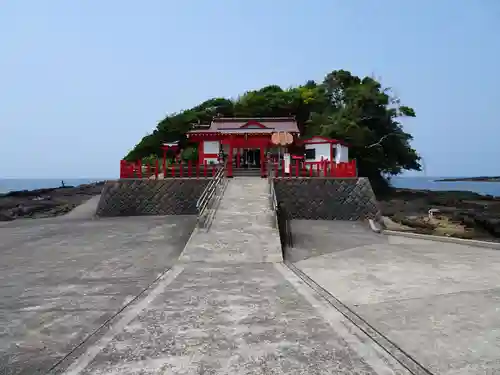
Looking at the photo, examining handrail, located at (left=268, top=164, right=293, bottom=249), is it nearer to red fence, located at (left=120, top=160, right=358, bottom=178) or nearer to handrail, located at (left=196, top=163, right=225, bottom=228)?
handrail, located at (left=196, top=163, right=225, bottom=228)

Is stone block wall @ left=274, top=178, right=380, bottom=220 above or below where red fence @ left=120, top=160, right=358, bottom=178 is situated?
below

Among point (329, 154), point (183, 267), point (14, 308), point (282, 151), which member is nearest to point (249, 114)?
point (282, 151)

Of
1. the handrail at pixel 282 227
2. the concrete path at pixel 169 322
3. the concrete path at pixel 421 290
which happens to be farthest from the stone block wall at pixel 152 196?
the concrete path at pixel 169 322

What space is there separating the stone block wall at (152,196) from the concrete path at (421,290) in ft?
24.6

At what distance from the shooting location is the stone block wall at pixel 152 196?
20125 millimetres

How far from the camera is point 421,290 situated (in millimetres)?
7688

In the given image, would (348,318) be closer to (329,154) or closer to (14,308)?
(14,308)

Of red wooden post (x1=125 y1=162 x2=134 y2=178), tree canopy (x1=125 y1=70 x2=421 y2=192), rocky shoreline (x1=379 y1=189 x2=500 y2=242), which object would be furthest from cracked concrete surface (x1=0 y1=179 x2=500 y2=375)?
tree canopy (x1=125 y1=70 x2=421 y2=192)

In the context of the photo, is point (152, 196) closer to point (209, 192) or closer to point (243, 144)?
point (209, 192)

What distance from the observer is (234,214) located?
48.8 ft

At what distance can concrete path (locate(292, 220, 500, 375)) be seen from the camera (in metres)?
4.98

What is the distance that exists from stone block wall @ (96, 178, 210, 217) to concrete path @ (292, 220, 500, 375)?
750cm

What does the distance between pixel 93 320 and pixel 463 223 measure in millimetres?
24685

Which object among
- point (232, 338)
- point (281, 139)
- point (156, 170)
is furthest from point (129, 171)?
point (232, 338)
